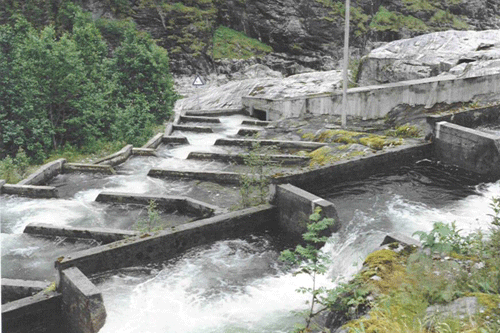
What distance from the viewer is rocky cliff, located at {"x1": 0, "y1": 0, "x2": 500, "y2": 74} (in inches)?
1916

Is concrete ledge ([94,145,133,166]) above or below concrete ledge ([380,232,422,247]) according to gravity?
below

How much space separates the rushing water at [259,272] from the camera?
691cm

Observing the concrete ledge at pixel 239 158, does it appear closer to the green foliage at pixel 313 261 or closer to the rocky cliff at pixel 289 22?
the green foliage at pixel 313 261

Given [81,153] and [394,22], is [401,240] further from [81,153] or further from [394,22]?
[394,22]

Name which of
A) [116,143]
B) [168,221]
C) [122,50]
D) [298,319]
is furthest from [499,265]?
[122,50]

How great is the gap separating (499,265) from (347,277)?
10.6ft

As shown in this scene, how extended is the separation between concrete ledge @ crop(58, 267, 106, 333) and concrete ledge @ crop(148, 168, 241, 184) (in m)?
6.13

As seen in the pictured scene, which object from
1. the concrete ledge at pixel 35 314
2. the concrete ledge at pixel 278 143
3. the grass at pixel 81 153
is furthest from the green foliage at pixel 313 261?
the grass at pixel 81 153

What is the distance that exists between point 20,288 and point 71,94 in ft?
59.1

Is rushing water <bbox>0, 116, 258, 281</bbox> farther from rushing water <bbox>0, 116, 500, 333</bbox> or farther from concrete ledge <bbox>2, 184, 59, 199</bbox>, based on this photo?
concrete ledge <bbox>2, 184, 59, 199</bbox>

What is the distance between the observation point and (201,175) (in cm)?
1368

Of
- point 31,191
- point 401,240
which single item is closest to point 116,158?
point 31,191

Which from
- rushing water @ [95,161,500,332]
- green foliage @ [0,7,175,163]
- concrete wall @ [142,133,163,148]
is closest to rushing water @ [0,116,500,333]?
rushing water @ [95,161,500,332]

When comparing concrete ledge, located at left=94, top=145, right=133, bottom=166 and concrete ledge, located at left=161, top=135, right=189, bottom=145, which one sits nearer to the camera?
concrete ledge, located at left=94, top=145, right=133, bottom=166
